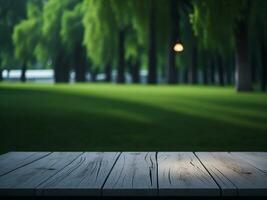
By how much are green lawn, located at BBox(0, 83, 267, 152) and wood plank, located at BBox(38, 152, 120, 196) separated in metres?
3.40

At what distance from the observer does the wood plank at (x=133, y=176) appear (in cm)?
336

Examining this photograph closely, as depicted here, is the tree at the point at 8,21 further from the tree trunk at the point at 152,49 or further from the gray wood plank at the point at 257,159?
the gray wood plank at the point at 257,159

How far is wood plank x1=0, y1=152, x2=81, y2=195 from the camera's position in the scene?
11.2 feet

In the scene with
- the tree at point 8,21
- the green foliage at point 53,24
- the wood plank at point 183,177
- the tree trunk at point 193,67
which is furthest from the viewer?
the tree at point 8,21

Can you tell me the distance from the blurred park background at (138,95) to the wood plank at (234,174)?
137 inches

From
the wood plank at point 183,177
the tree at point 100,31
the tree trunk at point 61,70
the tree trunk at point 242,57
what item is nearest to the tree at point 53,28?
the tree trunk at point 61,70

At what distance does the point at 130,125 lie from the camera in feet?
36.3

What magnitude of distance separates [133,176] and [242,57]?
19573mm

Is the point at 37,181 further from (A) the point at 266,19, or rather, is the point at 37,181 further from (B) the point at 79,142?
(A) the point at 266,19

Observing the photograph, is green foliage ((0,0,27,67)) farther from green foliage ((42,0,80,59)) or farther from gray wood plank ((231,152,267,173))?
gray wood plank ((231,152,267,173))

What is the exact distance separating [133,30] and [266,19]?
11998 mm

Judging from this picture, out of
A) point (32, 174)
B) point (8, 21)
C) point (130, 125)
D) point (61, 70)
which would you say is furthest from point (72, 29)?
point (32, 174)

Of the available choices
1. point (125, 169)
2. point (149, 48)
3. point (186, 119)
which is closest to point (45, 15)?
point (149, 48)

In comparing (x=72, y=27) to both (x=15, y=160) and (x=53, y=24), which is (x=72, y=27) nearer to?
(x=53, y=24)
